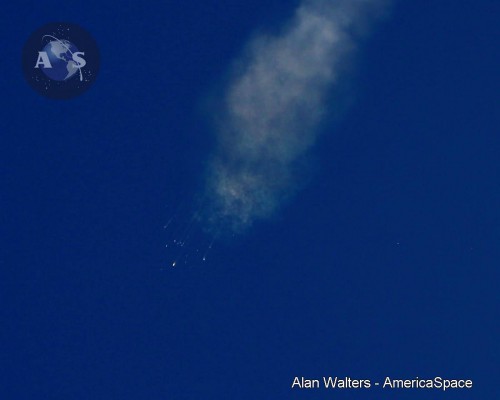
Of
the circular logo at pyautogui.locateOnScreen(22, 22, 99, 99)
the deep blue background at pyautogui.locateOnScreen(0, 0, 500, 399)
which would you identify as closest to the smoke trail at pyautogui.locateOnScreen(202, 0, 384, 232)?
the deep blue background at pyautogui.locateOnScreen(0, 0, 500, 399)

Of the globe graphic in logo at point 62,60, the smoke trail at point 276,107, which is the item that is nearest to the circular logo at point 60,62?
the globe graphic in logo at point 62,60

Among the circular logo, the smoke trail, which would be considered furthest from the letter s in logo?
the smoke trail

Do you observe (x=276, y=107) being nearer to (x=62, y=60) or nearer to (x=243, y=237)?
(x=243, y=237)

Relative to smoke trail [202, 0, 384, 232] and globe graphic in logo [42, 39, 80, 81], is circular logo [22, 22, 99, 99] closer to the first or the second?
globe graphic in logo [42, 39, 80, 81]

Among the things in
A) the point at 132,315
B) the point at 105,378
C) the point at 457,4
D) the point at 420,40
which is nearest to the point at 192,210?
the point at 132,315

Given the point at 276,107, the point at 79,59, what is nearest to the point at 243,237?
the point at 276,107

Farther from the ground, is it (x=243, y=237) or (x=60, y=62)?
(x=60, y=62)

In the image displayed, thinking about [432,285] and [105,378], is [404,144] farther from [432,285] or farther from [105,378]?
[105,378]
